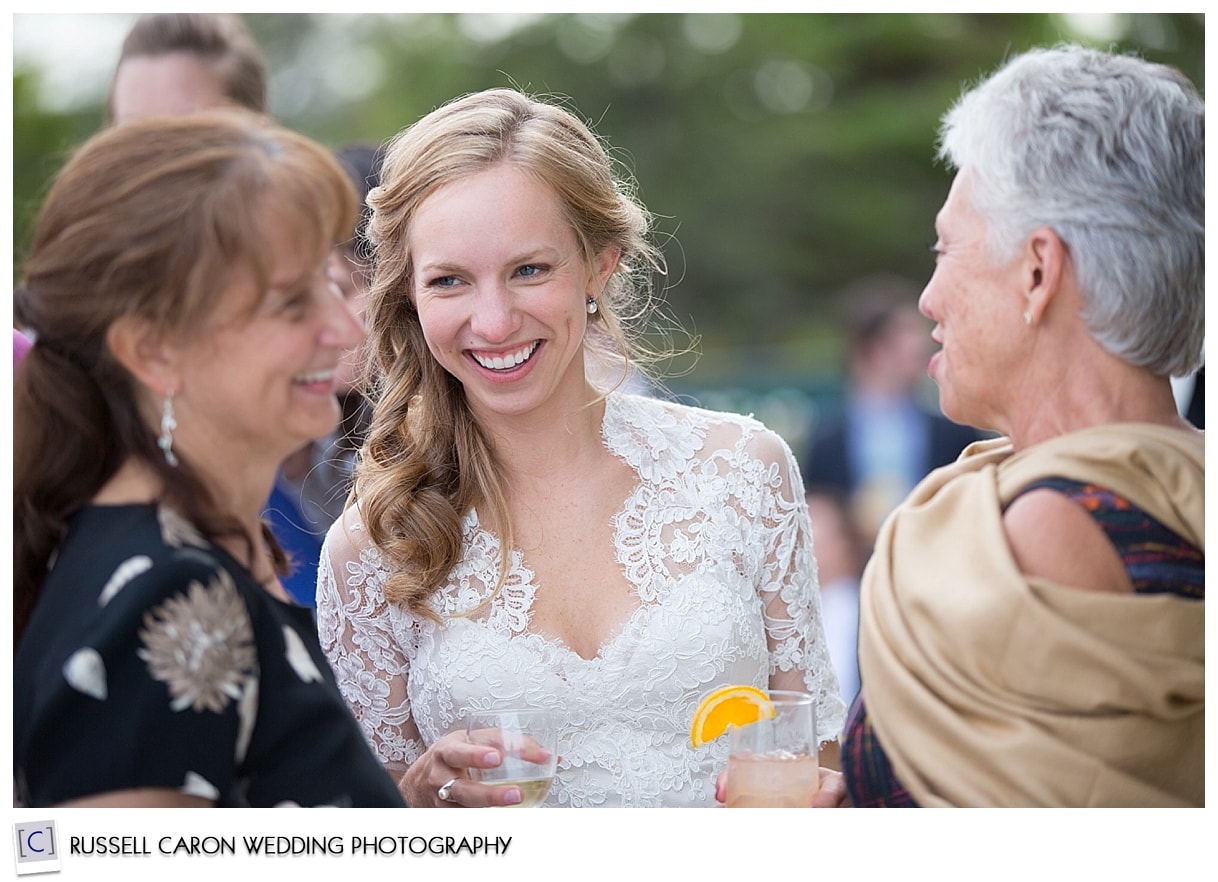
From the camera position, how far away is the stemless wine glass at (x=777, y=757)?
2.25m

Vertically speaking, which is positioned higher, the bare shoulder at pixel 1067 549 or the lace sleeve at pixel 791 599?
the bare shoulder at pixel 1067 549

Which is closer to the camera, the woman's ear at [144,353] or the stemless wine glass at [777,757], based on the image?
the woman's ear at [144,353]

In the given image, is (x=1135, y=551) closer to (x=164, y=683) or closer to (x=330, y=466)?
(x=164, y=683)

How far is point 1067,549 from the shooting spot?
1.94m

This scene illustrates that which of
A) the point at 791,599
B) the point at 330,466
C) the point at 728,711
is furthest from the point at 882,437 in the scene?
the point at 728,711

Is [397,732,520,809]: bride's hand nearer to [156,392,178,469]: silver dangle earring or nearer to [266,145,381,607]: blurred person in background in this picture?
[156,392,178,469]: silver dangle earring

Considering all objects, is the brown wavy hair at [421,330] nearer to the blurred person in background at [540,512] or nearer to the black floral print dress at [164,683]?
the blurred person in background at [540,512]

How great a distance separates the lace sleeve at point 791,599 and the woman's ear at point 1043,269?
93 centimetres

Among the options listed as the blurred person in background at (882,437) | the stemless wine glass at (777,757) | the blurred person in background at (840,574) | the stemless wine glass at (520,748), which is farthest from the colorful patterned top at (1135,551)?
the blurred person in background at (882,437)

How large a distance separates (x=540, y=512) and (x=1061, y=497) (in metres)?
1.25

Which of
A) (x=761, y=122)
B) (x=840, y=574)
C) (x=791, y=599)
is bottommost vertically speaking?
(x=761, y=122)

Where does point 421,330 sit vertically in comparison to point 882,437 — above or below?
above
